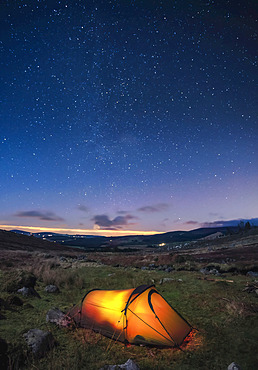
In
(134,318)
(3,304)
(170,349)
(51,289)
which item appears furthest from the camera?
(51,289)

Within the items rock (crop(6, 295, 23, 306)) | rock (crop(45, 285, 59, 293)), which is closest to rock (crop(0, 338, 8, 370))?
rock (crop(6, 295, 23, 306))

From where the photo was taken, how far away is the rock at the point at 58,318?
25.7 feet

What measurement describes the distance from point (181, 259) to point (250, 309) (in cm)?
2184

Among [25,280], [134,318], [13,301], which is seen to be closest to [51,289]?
[25,280]

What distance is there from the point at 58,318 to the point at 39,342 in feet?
7.11

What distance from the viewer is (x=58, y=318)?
26.3 ft

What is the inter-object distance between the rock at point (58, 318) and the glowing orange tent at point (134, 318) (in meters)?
0.28

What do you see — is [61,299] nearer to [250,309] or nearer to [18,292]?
[18,292]

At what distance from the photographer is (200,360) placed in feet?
19.4

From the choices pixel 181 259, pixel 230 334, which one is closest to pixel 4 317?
pixel 230 334

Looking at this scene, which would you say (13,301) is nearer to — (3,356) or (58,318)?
(58,318)

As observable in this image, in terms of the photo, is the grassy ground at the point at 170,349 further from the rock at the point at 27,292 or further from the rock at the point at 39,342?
the rock at the point at 27,292

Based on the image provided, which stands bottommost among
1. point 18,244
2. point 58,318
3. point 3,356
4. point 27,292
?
point 18,244

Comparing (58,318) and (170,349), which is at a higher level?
(58,318)
